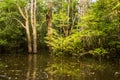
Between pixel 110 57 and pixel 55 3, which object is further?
pixel 55 3

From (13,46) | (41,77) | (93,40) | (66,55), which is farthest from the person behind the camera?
(13,46)

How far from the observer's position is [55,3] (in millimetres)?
39062

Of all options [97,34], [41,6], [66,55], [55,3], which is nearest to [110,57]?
[97,34]

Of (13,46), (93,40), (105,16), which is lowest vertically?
(13,46)

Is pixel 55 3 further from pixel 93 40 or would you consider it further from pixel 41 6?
pixel 93 40

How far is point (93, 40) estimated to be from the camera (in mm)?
18672

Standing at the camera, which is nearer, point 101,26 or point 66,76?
point 66,76

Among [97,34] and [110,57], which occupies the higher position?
[97,34]

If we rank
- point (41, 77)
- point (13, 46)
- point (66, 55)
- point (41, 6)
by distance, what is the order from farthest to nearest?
point (41, 6), point (13, 46), point (66, 55), point (41, 77)

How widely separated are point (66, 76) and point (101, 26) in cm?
660

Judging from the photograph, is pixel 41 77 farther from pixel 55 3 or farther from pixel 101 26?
pixel 55 3

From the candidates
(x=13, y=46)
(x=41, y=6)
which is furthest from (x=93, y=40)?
(x=41, y=6)

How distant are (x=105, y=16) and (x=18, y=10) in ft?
47.2

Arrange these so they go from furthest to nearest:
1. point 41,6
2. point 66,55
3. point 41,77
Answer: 1. point 41,6
2. point 66,55
3. point 41,77
